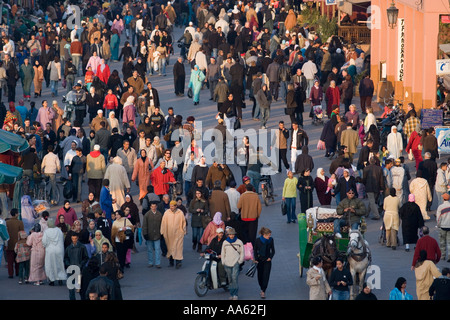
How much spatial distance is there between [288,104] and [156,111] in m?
3.67

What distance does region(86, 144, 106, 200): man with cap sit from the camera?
27141 mm

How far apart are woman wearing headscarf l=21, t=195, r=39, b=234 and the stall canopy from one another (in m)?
1.16

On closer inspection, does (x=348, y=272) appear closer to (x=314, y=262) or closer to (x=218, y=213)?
(x=314, y=262)

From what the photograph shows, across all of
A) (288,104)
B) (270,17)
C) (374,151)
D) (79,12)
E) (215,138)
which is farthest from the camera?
(79,12)

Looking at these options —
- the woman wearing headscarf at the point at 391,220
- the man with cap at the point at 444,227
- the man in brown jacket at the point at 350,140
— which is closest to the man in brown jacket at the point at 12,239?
the woman wearing headscarf at the point at 391,220

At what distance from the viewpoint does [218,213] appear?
22.7 m

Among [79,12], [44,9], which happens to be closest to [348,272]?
[79,12]

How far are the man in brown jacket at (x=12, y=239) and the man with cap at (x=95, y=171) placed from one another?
4.32m

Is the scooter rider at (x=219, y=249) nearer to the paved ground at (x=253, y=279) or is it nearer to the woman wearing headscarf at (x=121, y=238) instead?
the paved ground at (x=253, y=279)

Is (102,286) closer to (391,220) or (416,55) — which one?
(391,220)

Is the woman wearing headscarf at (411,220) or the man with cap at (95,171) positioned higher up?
the man with cap at (95,171)

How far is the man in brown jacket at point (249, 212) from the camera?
77.8 ft

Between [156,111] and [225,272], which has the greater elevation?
[156,111]

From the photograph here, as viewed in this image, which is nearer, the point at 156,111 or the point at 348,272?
the point at 348,272
